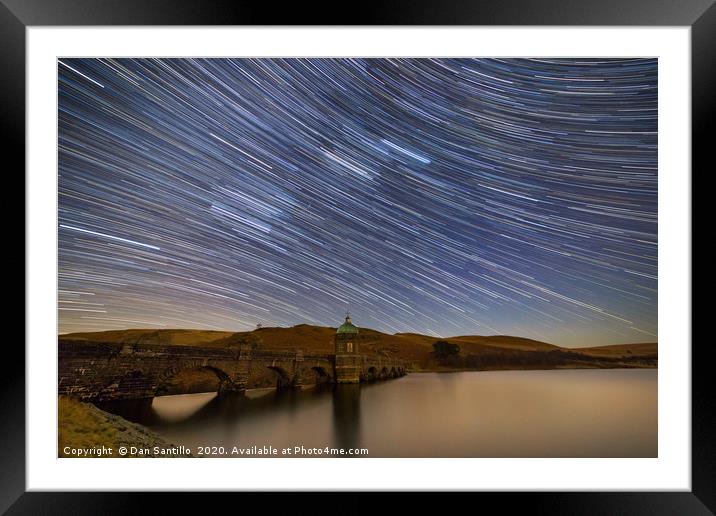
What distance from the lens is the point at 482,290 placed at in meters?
5.10

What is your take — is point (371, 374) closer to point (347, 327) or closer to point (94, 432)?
point (347, 327)

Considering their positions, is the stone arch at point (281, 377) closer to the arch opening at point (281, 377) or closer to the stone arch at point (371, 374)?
the arch opening at point (281, 377)

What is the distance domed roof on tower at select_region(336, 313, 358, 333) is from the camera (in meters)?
5.00

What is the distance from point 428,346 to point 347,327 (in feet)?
3.22

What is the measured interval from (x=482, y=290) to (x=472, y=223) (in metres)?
0.80

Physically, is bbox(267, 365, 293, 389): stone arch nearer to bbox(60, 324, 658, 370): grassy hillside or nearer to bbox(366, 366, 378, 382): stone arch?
bbox(60, 324, 658, 370): grassy hillside

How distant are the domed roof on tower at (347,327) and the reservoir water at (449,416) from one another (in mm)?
698

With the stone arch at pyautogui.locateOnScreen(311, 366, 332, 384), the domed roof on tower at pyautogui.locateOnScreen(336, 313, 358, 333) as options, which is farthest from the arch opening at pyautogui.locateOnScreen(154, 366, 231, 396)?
the domed roof on tower at pyautogui.locateOnScreen(336, 313, 358, 333)

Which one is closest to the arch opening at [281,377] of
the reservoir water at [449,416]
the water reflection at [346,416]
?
the reservoir water at [449,416]

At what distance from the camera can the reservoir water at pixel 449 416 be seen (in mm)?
4277
